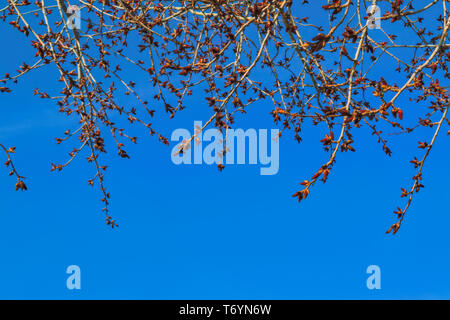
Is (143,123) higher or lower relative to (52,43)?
lower

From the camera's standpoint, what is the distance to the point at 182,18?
21.0ft

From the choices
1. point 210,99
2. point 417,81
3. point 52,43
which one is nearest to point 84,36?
point 52,43

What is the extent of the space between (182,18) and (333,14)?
3.76 meters

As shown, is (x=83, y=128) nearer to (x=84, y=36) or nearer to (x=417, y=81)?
(x=84, y=36)

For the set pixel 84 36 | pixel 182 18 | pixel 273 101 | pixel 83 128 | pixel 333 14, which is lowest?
pixel 333 14

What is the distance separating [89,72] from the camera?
5.06 m
